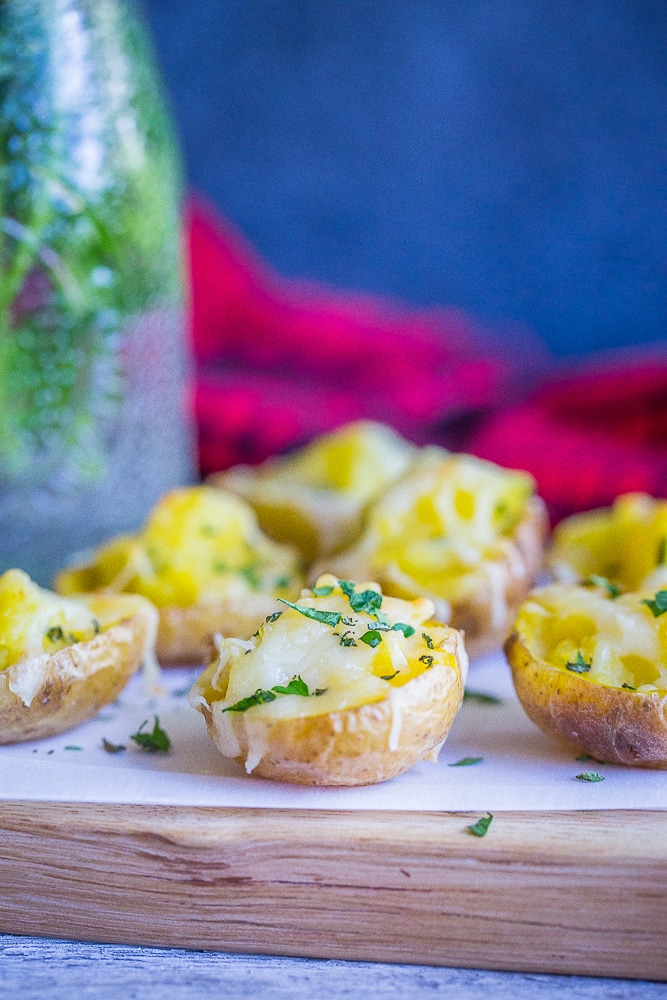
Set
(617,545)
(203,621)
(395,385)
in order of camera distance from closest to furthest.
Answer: (203,621)
(617,545)
(395,385)

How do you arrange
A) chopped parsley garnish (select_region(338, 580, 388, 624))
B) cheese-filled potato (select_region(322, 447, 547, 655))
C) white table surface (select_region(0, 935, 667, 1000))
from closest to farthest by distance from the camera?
white table surface (select_region(0, 935, 667, 1000)), chopped parsley garnish (select_region(338, 580, 388, 624)), cheese-filled potato (select_region(322, 447, 547, 655))

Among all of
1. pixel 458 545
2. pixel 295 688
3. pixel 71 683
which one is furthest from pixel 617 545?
pixel 71 683

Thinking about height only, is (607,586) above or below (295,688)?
above

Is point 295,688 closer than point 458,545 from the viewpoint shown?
Yes

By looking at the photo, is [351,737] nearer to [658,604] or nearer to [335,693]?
[335,693]

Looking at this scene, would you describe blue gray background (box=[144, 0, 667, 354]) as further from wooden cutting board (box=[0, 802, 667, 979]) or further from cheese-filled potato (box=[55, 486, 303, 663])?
wooden cutting board (box=[0, 802, 667, 979])

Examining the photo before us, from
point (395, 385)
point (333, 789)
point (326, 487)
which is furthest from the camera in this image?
point (395, 385)

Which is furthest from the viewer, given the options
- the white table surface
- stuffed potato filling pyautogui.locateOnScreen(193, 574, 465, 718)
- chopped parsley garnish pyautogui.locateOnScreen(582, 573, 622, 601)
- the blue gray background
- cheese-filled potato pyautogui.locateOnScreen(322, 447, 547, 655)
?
the blue gray background

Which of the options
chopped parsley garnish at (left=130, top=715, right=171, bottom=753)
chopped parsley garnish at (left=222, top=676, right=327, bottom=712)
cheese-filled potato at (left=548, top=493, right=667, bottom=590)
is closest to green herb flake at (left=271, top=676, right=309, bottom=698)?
chopped parsley garnish at (left=222, top=676, right=327, bottom=712)
